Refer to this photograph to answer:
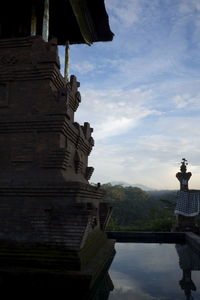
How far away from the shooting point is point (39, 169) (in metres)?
8.32

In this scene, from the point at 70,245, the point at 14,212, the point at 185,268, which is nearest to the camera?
the point at 70,245

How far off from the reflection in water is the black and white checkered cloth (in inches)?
92.3

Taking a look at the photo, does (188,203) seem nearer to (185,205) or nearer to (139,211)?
(185,205)

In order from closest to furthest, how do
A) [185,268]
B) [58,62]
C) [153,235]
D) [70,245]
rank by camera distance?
1. [70,245]
2. [58,62]
3. [185,268]
4. [153,235]

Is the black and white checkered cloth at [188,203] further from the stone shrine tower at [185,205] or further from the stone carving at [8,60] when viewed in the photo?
the stone carving at [8,60]

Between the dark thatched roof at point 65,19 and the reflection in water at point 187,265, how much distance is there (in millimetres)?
9549

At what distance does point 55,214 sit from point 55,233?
19.0 inches

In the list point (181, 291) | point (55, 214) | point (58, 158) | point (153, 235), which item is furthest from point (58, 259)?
point (153, 235)

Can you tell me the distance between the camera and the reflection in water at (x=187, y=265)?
7759mm

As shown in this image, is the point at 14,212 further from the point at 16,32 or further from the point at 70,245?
the point at 16,32

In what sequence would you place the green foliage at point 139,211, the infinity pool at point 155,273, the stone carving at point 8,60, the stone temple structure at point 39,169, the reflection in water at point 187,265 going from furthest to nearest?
the green foliage at point 139,211, the stone carving at point 8,60, the reflection in water at point 187,265, the infinity pool at point 155,273, the stone temple structure at point 39,169

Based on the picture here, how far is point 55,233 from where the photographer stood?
24.3 feet

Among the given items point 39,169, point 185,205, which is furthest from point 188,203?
point 39,169

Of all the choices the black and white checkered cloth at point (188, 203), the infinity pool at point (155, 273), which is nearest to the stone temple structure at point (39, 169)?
the infinity pool at point (155, 273)
